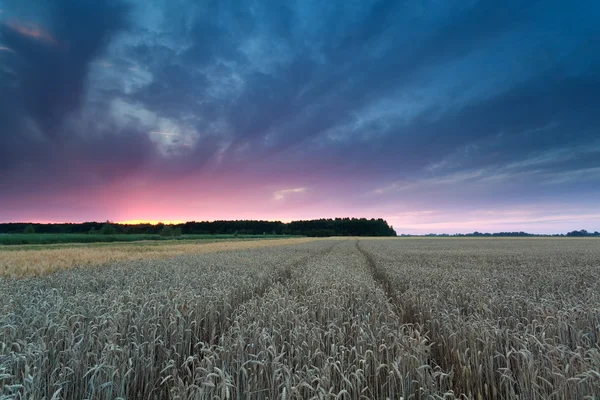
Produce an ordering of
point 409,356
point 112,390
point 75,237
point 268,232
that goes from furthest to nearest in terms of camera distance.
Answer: point 268,232, point 75,237, point 409,356, point 112,390

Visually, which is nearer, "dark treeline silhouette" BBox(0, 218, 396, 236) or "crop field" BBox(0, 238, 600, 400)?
"crop field" BBox(0, 238, 600, 400)

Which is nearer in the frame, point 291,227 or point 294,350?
point 294,350

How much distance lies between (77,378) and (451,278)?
11.8 m

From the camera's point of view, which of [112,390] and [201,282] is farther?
[201,282]

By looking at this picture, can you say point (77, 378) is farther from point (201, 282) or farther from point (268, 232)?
point (268, 232)

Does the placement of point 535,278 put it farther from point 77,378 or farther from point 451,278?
point 77,378

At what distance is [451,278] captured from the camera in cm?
1171

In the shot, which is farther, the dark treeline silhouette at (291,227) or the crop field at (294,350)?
the dark treeline silhouette at (291,227)

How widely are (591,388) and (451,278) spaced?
8819mm

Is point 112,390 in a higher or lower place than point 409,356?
lower

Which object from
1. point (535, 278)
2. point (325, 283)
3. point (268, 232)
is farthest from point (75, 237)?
point (268, 232)

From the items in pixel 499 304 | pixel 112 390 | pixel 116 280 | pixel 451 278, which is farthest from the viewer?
pixel 451 278

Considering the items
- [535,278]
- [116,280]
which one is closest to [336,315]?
[116,280]

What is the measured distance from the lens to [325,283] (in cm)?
952
